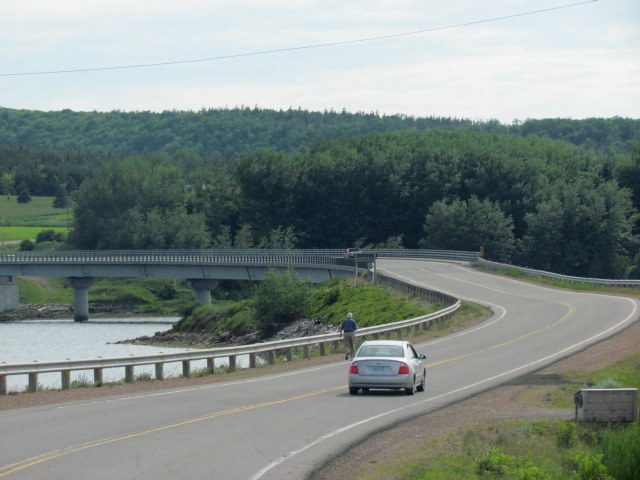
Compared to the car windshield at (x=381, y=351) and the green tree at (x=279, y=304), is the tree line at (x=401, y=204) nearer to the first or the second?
the green tree at (x=279, y=304)

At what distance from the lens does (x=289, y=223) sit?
13138cm

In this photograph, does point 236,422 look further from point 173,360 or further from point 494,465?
point 173,360

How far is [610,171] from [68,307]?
2586 inches

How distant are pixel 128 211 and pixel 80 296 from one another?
35615 mm

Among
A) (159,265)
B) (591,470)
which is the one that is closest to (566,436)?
(591,470)

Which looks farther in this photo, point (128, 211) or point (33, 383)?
point (128, 211)

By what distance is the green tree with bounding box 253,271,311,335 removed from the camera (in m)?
64.5

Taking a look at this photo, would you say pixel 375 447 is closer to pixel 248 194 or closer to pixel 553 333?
pixel 553 333

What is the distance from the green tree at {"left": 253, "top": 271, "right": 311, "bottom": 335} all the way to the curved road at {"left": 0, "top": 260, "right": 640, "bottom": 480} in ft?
86.7

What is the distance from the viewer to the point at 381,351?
25.3m

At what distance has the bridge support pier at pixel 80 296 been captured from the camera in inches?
4139

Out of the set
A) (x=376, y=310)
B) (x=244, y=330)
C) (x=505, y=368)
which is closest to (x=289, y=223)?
(x=244, y=330)

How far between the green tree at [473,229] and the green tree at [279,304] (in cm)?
4863

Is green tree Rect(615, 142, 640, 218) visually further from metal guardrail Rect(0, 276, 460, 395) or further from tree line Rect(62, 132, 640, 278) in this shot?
metal guardrail Rect(0, 276, 460, 395)
